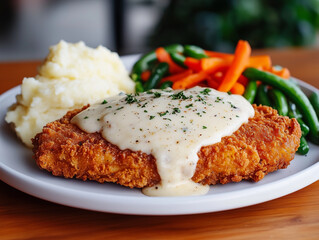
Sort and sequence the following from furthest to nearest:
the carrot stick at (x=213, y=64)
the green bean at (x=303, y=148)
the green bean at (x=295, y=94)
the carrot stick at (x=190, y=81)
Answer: the carrot stick at (x=213, y=64)
the carrot stick at (x=190, y=81)
the green bean at (x=295, y=94)
the green bean at (x=303, y=148)

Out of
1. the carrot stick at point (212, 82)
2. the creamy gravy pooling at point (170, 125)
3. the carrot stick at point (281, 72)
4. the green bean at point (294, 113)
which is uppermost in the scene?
the creamy gravy pooling at point (170, 125)

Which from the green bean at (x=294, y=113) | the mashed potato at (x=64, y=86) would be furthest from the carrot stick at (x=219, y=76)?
the mashed potato at (x=64, y=86)

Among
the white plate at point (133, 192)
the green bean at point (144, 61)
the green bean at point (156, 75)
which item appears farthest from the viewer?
the green bean at point (144, 61)

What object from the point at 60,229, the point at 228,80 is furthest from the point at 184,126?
the point at 228,80

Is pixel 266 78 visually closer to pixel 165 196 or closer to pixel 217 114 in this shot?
pixel 217 114

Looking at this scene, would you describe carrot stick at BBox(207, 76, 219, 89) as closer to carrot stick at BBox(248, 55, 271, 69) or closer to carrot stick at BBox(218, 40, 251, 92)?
carrot stick at BBox(218, 40, 251, 92)

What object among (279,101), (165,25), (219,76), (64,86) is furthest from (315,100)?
(165,25)

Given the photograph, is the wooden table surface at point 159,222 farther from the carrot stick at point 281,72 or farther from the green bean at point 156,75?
the green bean at point 156,75
